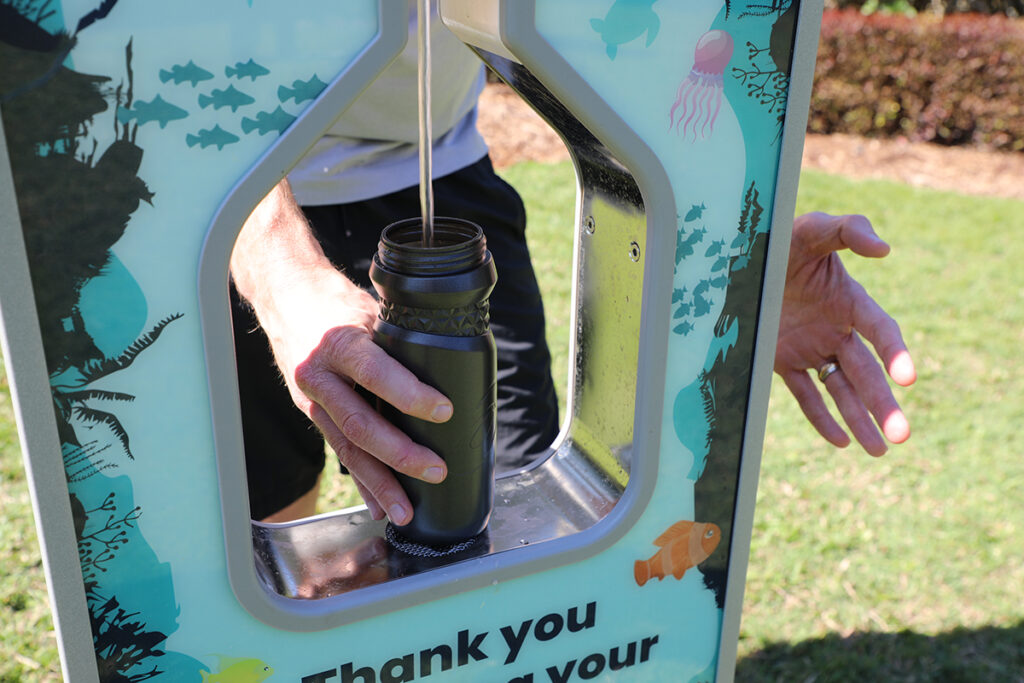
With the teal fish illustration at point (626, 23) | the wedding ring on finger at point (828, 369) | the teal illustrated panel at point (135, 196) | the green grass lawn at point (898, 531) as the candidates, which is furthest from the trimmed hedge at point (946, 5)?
the teal illustrated panel at point (135, 196)

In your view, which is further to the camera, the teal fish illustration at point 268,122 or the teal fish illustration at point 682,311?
the teal fish illustration at point 682,311

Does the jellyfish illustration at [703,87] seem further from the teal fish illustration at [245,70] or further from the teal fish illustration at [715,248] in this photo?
the teal fish illustration at [245,70]

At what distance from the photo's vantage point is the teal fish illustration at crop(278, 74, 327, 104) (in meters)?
0.83

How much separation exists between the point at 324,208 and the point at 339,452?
71cm

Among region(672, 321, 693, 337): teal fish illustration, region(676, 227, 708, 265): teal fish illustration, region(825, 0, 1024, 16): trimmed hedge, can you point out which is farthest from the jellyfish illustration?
region(825, 0, 1024, 16): trimmed hedge

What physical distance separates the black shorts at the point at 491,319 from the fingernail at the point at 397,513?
2.00 ft

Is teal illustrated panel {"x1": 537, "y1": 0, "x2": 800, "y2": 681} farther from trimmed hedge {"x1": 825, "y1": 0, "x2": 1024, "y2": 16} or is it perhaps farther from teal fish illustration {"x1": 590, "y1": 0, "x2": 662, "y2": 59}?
trimmed hedge {"x1": 825, "y1": 0, "x2": 1024, "y2": 16}

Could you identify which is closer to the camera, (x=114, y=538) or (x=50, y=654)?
(x=114, y=538)

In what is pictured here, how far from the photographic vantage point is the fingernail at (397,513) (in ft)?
3.50

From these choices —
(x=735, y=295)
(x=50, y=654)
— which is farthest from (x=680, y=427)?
(x=50, y=654)

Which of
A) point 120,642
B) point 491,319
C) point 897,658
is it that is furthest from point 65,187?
point 897,658

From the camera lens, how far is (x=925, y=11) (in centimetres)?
728

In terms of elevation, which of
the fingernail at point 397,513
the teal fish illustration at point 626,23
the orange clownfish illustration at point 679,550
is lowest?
the orange clownfish illustration at point 679,550

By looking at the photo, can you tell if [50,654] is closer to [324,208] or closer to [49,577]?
[324,208]
